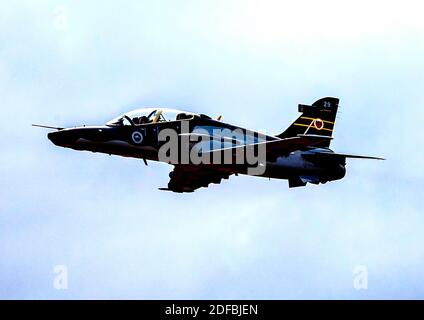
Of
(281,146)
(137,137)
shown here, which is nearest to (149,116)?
(137,137)

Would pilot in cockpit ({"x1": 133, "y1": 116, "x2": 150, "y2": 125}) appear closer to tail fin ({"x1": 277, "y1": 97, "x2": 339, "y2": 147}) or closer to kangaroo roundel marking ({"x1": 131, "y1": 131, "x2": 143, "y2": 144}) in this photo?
kangaroo roundel marking ({"x1": 131, "y1": 131, "x2": 143, "y2": 144})

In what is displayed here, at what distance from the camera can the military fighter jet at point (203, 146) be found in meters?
43.9

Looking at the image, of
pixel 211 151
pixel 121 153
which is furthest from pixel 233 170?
pixel 121 153

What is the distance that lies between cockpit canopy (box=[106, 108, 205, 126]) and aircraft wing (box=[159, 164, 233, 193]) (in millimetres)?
2391

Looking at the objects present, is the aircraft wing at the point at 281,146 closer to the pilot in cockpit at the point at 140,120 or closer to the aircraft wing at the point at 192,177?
the aircraft wing at the point at 192,177

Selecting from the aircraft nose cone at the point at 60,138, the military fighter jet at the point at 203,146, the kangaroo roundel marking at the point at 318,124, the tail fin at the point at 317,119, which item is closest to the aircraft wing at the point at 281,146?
the military fighter jet at the point at 203,146

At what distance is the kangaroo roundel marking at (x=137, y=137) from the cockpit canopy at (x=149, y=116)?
0.53 meters

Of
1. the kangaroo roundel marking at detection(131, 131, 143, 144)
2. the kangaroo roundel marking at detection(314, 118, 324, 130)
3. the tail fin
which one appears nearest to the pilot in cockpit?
the kangaroo roundel marking at detection(131, 131, 143, 144)

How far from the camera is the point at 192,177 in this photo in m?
48.2

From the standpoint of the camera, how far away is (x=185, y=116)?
4531 centimetres

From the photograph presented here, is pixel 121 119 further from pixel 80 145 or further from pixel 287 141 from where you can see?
pixel 287 141

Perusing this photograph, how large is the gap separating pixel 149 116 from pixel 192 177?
4.47 m

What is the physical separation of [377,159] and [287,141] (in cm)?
501

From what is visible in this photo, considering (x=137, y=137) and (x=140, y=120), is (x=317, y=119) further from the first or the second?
(x=137, y=137)
